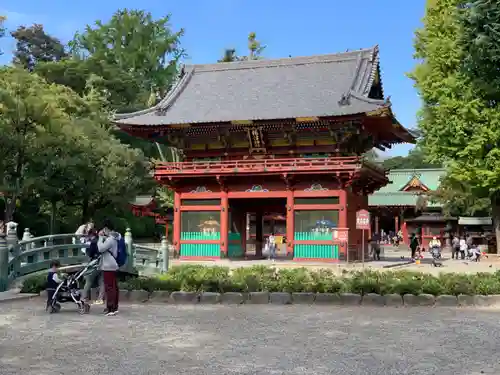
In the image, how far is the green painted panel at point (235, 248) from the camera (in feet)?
99.9

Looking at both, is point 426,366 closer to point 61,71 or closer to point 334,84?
point 334,84

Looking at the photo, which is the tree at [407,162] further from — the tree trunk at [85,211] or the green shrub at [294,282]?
the green shrub at [294,282]

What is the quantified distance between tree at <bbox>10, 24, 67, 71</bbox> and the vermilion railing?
47.8 metres

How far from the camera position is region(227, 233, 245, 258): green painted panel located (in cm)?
3046

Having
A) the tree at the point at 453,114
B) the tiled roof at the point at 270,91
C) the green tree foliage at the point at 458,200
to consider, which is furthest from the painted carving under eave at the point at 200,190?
the green tree foliage at the point at 458,200

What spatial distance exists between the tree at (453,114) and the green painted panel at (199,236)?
46.8 feet

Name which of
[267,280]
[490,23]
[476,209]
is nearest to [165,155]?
[476,209]

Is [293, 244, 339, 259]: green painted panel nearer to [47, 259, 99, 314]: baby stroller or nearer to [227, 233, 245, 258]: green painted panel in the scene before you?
[227, 233, 245, 258]: green painted panel

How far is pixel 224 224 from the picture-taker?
29969 mm

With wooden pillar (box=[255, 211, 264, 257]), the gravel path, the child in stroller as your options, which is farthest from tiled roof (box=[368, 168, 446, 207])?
the gravel path

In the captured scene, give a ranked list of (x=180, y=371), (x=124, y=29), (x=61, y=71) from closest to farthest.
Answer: (x=180, y=371)
(x=61, y=71)
(x=124, y=29)

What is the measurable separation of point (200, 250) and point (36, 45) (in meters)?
53.9

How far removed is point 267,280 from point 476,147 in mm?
21198

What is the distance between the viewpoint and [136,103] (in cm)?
5581
